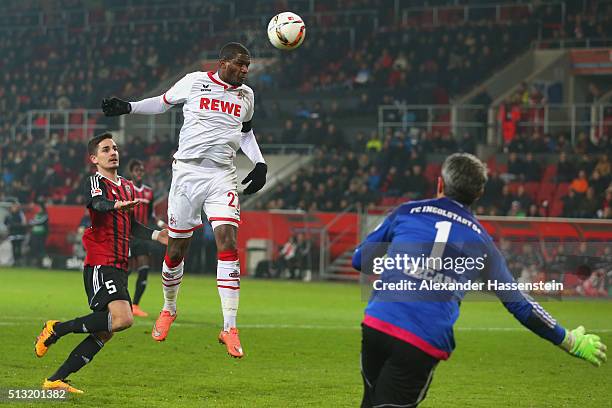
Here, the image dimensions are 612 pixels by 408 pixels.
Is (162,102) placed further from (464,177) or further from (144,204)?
(144,204)

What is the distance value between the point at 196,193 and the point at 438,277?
469 centimetres

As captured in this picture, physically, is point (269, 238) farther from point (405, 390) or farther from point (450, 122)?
point (405, 390)

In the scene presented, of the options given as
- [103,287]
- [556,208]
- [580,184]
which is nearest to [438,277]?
[103,287]

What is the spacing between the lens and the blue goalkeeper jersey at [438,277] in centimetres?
540

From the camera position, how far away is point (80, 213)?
29.8m

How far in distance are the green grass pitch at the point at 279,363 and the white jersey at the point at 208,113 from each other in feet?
6.82

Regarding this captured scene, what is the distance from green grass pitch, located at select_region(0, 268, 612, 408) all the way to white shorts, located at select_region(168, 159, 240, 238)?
1413 millimetres

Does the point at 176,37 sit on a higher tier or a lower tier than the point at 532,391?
higher

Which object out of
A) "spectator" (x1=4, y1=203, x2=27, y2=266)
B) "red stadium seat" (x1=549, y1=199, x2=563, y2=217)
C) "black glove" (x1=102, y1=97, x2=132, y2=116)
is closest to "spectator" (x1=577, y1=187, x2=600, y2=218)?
"red stadium seat" (x1=549, y1=199, x2=563, y2=217)

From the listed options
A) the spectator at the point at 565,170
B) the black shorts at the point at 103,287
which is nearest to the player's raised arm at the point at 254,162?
the black shorts at the point at 103,287

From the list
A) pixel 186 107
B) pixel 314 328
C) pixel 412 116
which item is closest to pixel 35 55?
pixel 412 116

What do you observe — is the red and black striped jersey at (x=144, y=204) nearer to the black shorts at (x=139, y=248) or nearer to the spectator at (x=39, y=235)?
the black shorts at (x=139, y=248)

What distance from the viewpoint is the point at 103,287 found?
8430mm

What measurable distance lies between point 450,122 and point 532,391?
75.7ft
